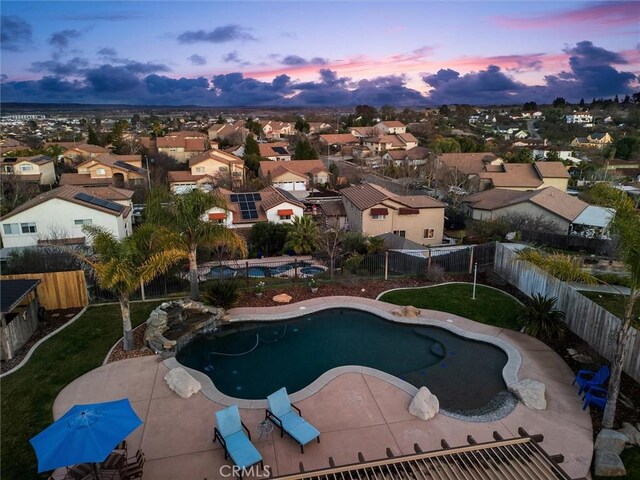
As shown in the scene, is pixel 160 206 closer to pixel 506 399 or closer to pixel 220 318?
pixel 220 318

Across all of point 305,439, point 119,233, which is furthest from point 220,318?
point 119,233

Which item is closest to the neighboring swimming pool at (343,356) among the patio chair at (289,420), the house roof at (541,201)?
the patio chair at (289,420)

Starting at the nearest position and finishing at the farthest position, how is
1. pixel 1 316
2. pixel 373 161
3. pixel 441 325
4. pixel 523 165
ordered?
1. pixel 1 316
2. pixel 441 325
3. pixel 523 165
4. pixel 373 161

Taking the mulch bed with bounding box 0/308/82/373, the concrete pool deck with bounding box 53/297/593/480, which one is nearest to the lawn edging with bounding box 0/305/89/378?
the mulch bed with bounding box 0/308/82/373

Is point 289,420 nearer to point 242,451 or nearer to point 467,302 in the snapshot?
point 242,451

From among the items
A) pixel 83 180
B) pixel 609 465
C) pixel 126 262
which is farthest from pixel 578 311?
pixel 83 180

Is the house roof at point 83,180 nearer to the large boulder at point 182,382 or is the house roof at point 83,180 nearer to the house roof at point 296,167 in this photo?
the house roof at point 296,167

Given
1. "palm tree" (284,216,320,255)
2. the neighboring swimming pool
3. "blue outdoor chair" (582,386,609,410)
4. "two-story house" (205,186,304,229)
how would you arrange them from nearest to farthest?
"blue outdoor chair" (582,386,609,410) → the neighboring swimming pool → "palm tree" (284,216,320,255) → "two-story house" (205,186,304,229)

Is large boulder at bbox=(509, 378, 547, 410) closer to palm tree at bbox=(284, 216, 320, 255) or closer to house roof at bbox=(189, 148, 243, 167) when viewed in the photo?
palm tree at bbox=(284, 216, 320, 255)
